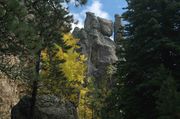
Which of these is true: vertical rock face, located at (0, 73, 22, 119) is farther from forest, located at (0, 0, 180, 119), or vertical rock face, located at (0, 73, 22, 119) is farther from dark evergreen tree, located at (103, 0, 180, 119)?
dark evergreen tree, located at (103, 0, 180, 119)

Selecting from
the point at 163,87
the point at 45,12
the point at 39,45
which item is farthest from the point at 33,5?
the point at 163,87

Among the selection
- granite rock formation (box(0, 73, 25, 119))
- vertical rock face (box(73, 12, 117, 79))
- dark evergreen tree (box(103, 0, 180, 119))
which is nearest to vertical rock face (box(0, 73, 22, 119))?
granite rock formation (box(0, 73, 25, 119))

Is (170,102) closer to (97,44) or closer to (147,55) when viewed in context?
(147,55)

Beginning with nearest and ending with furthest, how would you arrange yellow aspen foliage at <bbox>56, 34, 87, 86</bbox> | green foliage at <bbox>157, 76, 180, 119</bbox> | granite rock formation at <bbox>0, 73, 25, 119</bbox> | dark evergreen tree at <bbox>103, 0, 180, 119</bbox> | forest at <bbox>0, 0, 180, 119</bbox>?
forest at <bbox>0, 0, 180, 119</bbox> → green foliage at <bbox>157, 76, 180, 119</bbox> → dark evergreen tree at <bbox>103, 0, 180, 119</bbox> → granite rock formation at <bbox>0, 73, 25, 119</bbox> → yellow aspen foliage at <bbox>56, 34, 87, 86</bbox>

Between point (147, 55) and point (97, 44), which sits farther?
point (97, 44)

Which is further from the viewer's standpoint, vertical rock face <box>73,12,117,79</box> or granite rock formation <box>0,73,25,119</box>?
vertical rock face <box>73,12,117,79</box>

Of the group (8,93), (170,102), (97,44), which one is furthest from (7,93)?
(97,44)

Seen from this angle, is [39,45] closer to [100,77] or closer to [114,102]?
[114,102]

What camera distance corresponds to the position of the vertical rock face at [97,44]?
83387 mm

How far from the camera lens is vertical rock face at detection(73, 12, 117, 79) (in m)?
83.4

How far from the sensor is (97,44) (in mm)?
87125

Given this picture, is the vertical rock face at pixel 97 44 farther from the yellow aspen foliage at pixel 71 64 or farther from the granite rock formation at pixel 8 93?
the granite rock formation at pixel 8 93

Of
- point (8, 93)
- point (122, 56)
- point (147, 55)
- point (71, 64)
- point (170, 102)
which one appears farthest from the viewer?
point (71, 64)

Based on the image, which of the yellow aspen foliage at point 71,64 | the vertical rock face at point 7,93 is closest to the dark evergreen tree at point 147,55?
the vertical rock face at point 7,93
